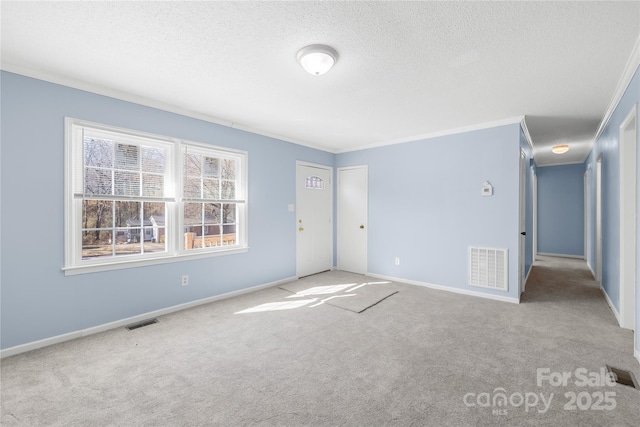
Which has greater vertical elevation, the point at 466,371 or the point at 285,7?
the point at 285,7

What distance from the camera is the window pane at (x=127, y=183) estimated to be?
10.2 feet

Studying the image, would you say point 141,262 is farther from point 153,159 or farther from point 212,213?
point 153,159

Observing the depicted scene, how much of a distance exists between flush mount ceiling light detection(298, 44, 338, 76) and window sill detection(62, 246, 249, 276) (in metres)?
2.70

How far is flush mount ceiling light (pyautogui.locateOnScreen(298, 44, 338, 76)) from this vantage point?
7.22ft

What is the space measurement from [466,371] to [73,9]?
3741 mm

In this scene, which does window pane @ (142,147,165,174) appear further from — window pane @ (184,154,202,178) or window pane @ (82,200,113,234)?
window pane @ (82,200,113,234)

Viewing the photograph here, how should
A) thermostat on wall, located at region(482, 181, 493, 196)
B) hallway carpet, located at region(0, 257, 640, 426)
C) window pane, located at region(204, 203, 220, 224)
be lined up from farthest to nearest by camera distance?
thermostat on wall, located at region(482, 181, 493, 196) < window pane, located at region(204, 203, 220, 224) < hallway carpet, located at region(0, 257, 640, 426)

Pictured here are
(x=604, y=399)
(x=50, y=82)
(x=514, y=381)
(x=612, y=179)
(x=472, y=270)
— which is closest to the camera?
(x=604, y=399)

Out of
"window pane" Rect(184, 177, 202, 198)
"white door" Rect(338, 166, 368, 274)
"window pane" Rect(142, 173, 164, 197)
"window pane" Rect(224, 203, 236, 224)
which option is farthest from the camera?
"white door" Rect(338, 166, 368, 274)

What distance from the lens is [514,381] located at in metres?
2.09

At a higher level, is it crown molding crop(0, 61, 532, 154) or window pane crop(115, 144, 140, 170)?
crown molding crop(0, 61, 532, 154)

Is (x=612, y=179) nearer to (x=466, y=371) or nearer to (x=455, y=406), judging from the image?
(x=466, y=371)

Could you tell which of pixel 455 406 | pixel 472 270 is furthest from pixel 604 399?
pixel 472 270

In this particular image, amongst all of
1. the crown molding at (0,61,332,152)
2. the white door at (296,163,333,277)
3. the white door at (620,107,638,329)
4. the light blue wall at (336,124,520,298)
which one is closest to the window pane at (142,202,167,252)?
the crown molding at (0,61,332,152)
